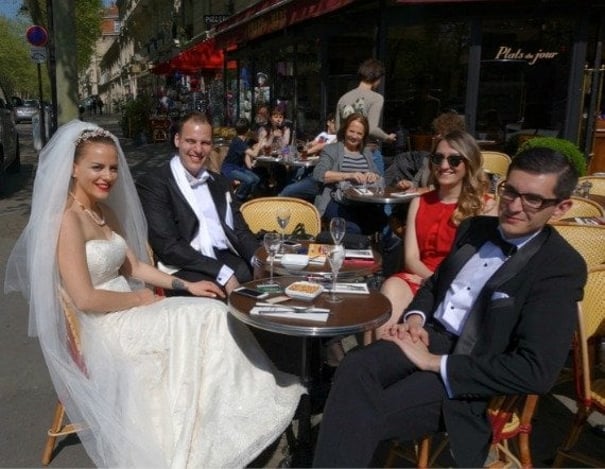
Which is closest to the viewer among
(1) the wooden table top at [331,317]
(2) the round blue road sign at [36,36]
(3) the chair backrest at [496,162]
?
(1) the wooden table top at [331,317]

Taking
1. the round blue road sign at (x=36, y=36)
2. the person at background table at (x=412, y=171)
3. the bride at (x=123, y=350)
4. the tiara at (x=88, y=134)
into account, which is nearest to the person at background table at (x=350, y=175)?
the person at background table at (x=412, y=171)

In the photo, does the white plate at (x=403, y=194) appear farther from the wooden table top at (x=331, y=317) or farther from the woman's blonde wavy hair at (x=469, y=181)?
the wooden table top at (x=331, y=317)

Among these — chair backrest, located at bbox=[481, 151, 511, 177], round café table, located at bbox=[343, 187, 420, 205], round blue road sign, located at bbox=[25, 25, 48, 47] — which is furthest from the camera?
round blue road sign, located at bbox=[25, 25, 48, 47]

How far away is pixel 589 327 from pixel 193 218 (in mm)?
2325

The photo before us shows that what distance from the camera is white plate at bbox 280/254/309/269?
3094 millimetres

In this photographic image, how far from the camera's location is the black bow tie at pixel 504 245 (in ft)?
7.72

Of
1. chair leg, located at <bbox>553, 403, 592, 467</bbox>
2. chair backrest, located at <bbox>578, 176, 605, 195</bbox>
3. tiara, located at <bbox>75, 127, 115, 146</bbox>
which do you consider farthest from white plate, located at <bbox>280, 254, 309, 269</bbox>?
chair backrest, located at <bbox>578, 176, 605, 195</bbox>

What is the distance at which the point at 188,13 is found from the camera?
79.7ft

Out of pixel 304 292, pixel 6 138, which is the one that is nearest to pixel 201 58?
pixel 6 138

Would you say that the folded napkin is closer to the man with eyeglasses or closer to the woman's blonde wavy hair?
the man with eyeglasses

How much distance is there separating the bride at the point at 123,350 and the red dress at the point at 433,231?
1138 millimetres

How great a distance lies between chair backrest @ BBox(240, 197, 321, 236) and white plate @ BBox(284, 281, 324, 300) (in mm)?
1712

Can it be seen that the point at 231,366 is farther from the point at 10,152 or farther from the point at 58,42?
the point at 10,152

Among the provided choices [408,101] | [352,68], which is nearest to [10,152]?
[352,68]
